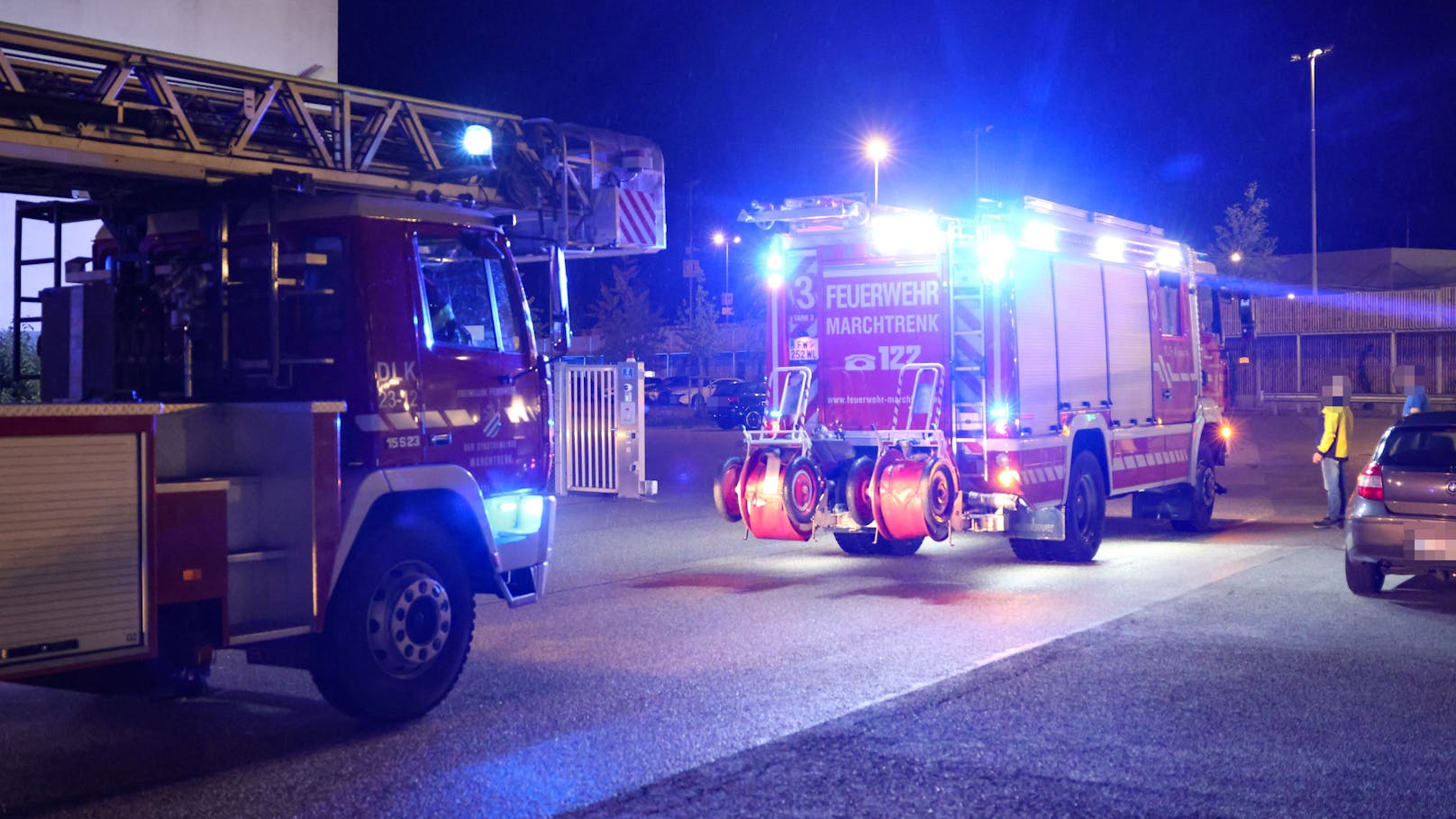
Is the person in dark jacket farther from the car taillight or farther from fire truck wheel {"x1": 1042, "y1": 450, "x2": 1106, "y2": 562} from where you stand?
the car taillight

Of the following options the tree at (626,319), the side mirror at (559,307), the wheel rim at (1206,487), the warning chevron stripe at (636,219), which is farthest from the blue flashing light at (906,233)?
the tree at (626,319)

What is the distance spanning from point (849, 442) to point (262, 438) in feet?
23.2

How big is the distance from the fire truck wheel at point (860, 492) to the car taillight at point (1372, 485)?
153 inches

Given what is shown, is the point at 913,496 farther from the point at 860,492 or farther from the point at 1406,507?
the point at 1406,507

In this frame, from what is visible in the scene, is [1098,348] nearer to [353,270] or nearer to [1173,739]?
[1173,739]

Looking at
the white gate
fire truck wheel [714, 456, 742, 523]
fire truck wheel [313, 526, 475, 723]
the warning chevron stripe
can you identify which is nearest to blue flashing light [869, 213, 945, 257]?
fire truck wheel [714, 456, 742, 523]

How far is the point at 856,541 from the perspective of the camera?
13.9 m

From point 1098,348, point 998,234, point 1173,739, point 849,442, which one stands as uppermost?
point 998,234

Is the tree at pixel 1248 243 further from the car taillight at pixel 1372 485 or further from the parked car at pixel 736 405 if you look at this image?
the car taillight at pixel 1372 485

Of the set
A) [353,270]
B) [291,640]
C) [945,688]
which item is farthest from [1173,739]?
[353,270]

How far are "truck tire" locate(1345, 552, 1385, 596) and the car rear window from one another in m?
0.79

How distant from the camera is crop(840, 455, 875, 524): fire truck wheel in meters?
12.0

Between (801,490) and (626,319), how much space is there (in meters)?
→ 53.3

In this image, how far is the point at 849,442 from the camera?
1273cm
